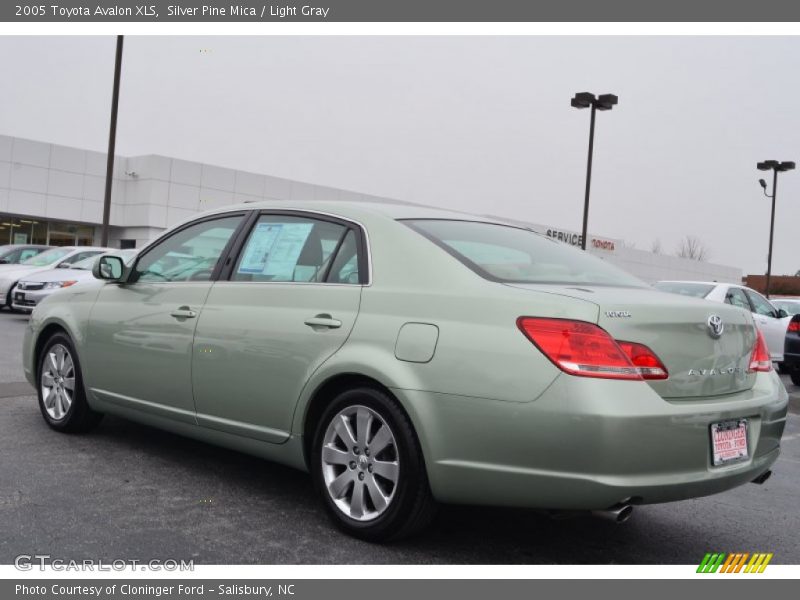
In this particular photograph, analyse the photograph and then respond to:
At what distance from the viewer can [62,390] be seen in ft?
19.0

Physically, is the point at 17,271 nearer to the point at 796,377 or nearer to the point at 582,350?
the point at 796,377

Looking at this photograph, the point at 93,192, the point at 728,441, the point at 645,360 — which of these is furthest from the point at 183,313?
the point at 93,192

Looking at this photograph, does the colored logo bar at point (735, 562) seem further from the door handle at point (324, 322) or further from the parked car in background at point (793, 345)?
the parked car in background at point (793, 345)

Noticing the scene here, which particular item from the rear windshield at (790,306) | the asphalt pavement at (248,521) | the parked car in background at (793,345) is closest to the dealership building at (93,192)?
the rear windshield at (790,306)

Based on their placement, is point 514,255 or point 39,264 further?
point 39,264

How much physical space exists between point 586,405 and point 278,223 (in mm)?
2199

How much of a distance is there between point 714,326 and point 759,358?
1.71ft

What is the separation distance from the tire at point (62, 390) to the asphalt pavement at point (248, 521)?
16 centimetres

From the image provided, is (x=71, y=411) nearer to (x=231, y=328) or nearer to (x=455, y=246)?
(x=231, y=328)

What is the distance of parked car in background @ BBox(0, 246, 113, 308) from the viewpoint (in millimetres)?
16141

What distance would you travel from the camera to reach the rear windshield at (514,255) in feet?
12.8

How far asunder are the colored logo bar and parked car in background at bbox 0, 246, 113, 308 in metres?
13.6

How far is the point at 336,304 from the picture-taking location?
4066 millimetres
